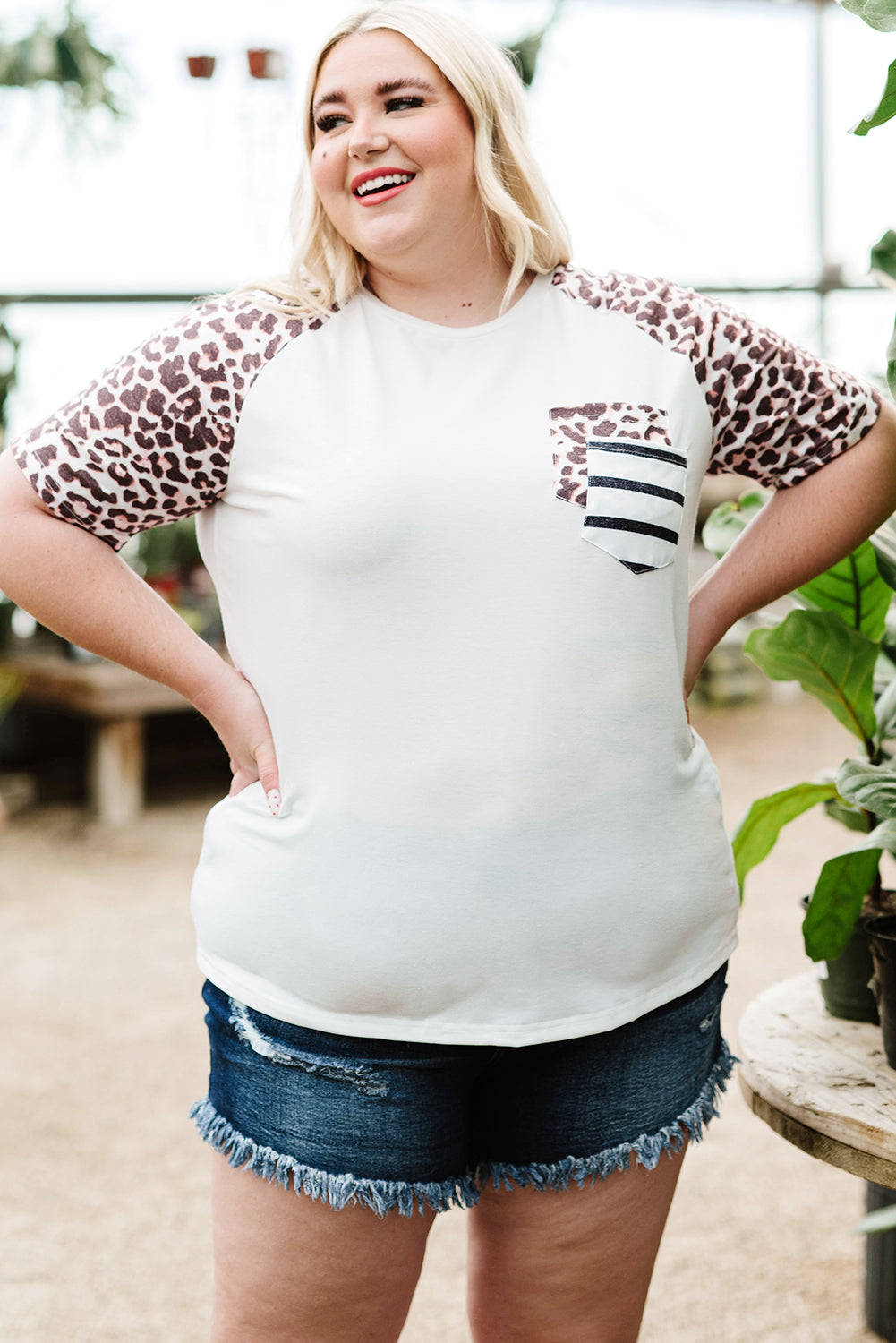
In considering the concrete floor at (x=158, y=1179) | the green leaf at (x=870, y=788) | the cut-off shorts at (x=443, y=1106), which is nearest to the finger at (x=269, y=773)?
the cut-off shorts at (x=443, y=1106)

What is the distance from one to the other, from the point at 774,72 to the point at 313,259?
200 inches

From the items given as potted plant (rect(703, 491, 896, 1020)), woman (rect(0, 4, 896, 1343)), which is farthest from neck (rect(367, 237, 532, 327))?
potted plant (rect(703, 491, 896, 1020))

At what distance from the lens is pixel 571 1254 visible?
106cm

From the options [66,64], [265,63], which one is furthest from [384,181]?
[265,63]

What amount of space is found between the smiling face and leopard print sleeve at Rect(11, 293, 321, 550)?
9 cm

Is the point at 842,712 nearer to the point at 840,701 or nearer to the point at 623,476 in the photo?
the point at 840,701

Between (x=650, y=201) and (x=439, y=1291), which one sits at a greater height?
(x=650, y=201)

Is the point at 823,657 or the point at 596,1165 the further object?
the point at 823,657

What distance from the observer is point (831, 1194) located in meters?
2.12

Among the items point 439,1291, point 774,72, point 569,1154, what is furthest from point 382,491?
point 774,72

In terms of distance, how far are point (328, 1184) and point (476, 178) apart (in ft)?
2.60

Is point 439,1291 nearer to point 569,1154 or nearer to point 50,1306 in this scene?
point 50,1306

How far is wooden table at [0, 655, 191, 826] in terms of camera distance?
4.09 meters

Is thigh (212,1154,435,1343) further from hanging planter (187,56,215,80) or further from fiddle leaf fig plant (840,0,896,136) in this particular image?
hanging planter (187,56,215,80)
